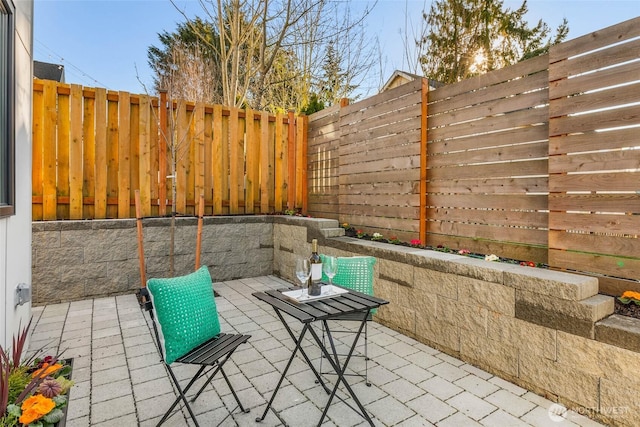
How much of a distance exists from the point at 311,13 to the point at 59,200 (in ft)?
20.1

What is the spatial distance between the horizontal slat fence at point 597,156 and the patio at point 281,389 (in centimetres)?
96

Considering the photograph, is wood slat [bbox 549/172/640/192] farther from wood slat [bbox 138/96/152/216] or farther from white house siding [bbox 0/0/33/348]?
wood slat [bbox 138/96/152/216]

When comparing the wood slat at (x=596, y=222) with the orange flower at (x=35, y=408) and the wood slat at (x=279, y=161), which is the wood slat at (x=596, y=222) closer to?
the orange flower at (x=35, y=408)

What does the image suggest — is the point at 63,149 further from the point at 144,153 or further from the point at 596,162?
the point at 596,162

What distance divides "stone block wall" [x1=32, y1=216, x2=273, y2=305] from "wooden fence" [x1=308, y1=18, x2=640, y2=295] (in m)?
1.94

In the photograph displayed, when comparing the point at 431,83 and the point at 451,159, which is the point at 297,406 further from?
the point at 431,83

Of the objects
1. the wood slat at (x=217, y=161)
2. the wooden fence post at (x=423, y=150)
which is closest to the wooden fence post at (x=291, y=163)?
the wood slat at (x=217, y=161)

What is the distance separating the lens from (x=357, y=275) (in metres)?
2.78

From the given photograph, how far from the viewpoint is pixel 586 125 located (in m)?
2.34

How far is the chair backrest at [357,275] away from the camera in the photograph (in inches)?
109

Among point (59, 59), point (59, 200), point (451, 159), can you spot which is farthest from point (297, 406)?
point (59, 59)

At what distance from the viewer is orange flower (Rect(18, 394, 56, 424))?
4.24ft

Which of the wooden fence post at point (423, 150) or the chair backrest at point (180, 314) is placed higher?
the wooden fence post at point (423, 150)

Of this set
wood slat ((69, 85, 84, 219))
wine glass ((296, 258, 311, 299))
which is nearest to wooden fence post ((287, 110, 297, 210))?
wood slat ((69, 85, 84, 219))
